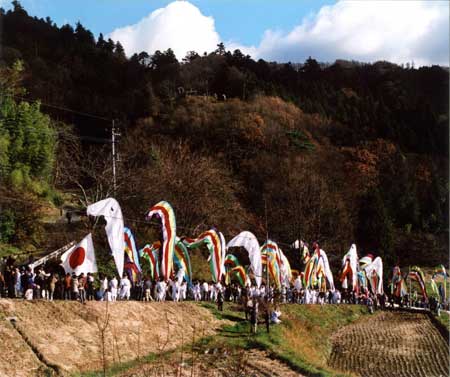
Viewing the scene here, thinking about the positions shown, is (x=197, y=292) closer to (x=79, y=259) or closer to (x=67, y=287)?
(x=67, y=287)

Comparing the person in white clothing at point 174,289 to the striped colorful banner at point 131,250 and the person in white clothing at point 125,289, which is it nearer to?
the striped colorful banner at point 131,250

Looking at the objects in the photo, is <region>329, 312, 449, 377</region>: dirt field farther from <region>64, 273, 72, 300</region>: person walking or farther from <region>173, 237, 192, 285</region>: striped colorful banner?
<region>64, 273, 72, 300</region>: person walking

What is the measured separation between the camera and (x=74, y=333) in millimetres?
17734

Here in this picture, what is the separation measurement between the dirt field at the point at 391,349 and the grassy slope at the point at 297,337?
68cm

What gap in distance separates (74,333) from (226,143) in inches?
1507

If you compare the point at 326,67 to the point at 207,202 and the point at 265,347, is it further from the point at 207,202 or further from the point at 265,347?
the point at 265,347

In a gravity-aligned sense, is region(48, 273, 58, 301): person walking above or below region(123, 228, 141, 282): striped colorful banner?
below

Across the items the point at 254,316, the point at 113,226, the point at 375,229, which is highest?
the point at 375,229

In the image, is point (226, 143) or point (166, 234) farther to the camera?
point (226, 143)

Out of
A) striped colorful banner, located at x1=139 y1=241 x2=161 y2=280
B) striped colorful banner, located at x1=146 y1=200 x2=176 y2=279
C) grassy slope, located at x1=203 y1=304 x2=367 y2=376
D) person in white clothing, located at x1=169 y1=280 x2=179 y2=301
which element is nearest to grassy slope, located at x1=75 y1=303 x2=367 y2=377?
grassy slope, located at x1=203 y1=304 x2=367 y2=376

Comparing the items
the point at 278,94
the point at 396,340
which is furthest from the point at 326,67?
the point at 396,340

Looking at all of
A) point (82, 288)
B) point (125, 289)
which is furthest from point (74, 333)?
point (125, 289)

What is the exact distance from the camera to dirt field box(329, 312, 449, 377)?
20952mm

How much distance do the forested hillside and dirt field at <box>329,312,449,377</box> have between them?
7818 millimetres
